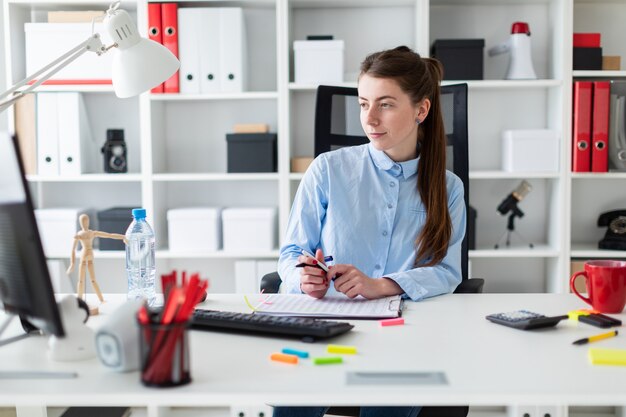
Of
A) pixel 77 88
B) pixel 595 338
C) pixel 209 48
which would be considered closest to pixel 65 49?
pixel 77 88

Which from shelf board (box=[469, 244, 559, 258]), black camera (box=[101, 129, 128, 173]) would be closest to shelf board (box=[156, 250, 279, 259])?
black camera (box=[101, 129, 128, 173])

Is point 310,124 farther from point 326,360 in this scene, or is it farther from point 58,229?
point 326,360

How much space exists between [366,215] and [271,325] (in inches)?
26.5

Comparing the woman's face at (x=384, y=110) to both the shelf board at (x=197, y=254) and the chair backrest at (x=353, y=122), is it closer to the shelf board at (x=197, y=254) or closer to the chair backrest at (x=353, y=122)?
the chair backrest at (x=353, y=122)

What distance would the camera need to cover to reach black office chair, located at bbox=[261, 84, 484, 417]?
2.08m

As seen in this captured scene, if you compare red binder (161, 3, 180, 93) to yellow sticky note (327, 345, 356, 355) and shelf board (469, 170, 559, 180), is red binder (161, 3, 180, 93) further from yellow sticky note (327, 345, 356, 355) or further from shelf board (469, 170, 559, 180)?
yellow sticky note (327, 345, 356, 355)

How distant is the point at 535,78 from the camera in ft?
9.86

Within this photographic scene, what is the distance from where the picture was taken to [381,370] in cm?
106

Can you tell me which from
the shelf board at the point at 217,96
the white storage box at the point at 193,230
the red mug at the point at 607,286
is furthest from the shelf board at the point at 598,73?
the red mug at the point at 607,286

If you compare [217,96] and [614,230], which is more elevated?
[217,96]

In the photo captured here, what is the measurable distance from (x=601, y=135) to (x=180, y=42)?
1789 mm

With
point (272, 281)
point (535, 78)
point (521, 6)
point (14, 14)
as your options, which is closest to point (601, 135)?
point (535, 78)

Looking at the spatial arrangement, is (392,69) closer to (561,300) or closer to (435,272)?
(435,272)

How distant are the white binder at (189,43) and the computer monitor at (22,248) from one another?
204cm
